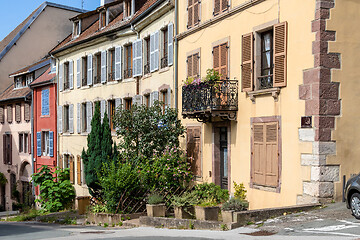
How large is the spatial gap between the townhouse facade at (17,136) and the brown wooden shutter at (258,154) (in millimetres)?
23007

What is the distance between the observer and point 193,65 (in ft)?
60.8

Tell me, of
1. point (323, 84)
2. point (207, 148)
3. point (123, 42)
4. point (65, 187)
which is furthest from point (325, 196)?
point (65, 187)

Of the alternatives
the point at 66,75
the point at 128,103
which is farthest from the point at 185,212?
the point at 66,75

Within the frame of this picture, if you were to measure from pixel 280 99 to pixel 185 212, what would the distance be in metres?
4.22

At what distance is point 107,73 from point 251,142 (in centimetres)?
1318

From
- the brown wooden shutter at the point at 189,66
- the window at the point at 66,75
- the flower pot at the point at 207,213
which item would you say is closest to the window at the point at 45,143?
the window at the point at 66,75

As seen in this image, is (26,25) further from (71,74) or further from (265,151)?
(265,151)

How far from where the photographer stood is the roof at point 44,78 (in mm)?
32675

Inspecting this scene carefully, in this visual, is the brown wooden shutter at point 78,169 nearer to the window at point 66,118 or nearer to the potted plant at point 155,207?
the window at point 66,118

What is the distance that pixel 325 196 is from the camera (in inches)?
490

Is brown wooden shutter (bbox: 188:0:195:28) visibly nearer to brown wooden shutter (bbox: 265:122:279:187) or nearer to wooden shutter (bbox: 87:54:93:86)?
brown wooden shutter (bbox: 265:122:279:187)

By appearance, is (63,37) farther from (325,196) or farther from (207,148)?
(325,196)

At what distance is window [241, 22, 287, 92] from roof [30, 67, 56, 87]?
19.9 metres

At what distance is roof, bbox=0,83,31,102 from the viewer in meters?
35.6
